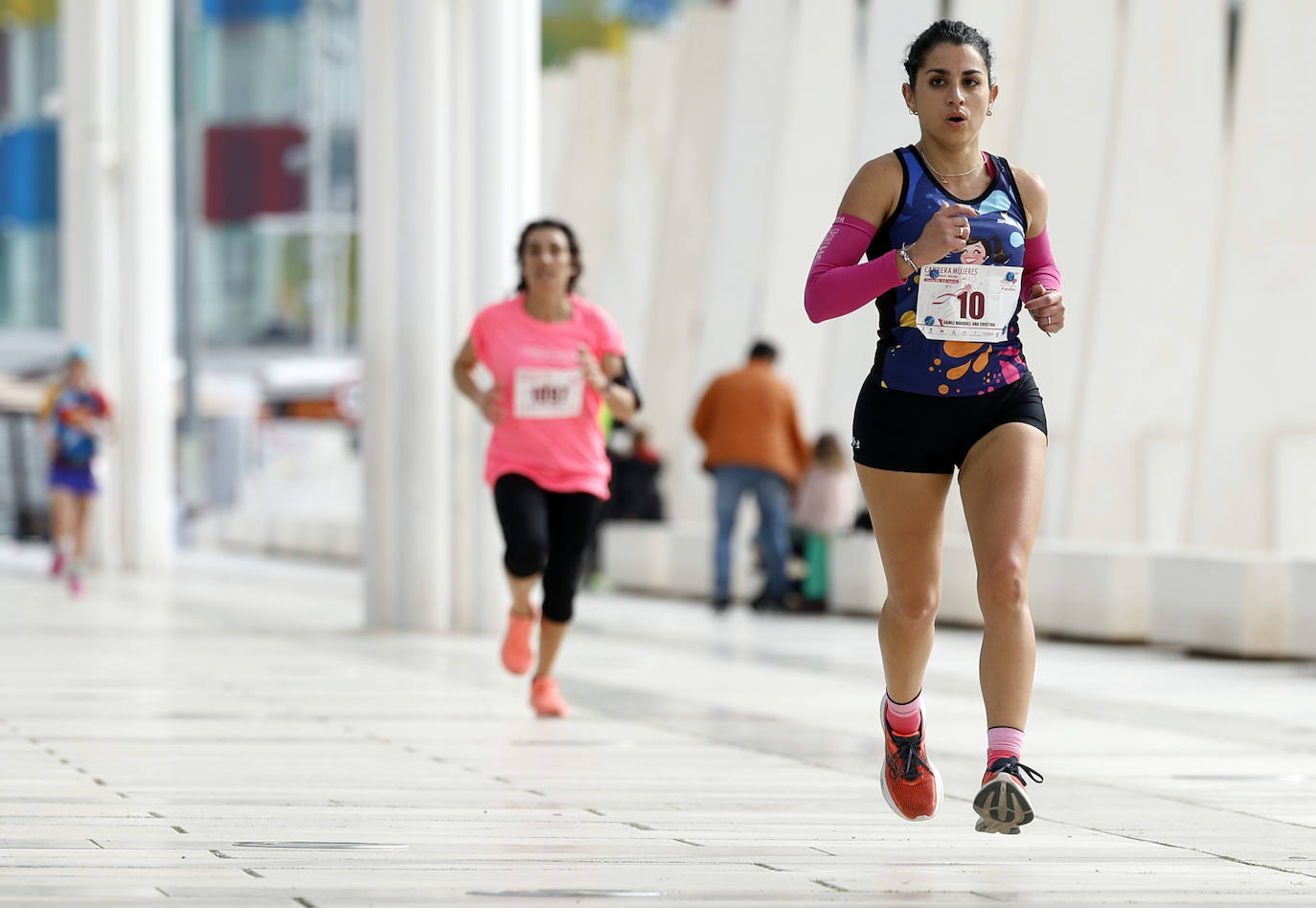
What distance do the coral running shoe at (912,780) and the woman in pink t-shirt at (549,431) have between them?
10.9 ft

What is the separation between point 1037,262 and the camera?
5.79 metres

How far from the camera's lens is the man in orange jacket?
17.4m

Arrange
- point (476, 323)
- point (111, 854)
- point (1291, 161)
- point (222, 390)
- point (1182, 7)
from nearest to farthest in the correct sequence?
point (111, 854)
point (476, 323)
point (1291, 161)
point (1182, 7)
point (222, 390)

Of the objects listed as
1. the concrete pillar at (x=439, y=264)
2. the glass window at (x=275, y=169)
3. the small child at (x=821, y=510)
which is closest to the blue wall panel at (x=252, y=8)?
the glass window at (x=275, y=169)

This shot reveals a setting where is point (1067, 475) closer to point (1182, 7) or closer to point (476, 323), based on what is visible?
point (1182, 7)

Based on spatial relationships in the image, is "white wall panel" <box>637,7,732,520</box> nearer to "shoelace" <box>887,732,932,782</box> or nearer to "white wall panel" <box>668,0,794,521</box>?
"white wall panel" <box>668,0,794,521</box>

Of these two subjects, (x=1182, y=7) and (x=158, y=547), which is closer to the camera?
(x=1182, y=7)

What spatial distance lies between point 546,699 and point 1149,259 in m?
9.22

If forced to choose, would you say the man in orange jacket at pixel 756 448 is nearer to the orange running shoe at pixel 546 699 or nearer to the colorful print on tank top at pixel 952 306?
the orange running shoe at pixel 546 699

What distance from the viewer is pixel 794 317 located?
23547mm

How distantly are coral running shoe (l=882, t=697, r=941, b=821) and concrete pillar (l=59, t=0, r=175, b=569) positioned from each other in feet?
61.9

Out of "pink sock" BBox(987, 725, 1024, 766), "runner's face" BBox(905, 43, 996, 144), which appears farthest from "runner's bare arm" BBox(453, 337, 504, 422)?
"pink sock" BBox(987, 725, 1024, 766)

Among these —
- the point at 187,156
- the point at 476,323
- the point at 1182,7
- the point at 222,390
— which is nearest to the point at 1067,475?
the point at 1182,7

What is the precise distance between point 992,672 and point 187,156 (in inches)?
1172
